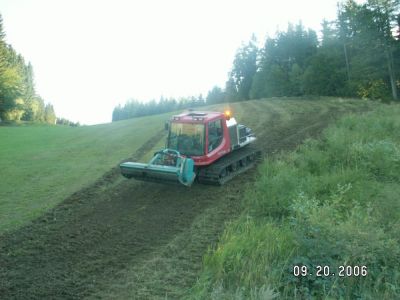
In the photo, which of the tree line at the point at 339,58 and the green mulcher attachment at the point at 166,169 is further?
the tree line at the point at 339,58

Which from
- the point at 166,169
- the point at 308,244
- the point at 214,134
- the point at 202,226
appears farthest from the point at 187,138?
the point at 308,244

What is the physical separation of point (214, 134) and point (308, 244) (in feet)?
23.2

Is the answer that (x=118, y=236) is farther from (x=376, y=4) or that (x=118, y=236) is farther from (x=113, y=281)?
(x=376, y=4)

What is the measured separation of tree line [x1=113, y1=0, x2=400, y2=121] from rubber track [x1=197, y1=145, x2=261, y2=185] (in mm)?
29498

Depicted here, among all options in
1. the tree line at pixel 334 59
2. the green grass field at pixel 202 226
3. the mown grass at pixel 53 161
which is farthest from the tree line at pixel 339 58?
the green grass field at pixel 202 226

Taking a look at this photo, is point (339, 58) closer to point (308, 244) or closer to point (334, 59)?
point (334, 59)

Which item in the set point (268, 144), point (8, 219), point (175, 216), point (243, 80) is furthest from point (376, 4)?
point (8, 219)

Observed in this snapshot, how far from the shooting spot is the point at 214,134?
47.6ft

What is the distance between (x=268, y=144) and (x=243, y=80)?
5554 centimetres

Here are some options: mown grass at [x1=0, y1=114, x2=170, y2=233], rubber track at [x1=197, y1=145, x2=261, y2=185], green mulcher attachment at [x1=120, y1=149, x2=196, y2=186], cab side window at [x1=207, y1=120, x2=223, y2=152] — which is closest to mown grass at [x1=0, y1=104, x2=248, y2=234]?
mown grass at [x1=0, y1=114, x2=170, y2=233]

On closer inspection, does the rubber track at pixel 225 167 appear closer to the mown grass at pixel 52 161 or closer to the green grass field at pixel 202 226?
the green grass field at pixel 202 226

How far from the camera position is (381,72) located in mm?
41844

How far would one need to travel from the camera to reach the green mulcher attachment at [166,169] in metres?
12.8

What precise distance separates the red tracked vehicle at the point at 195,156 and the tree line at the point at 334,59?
102 ft
